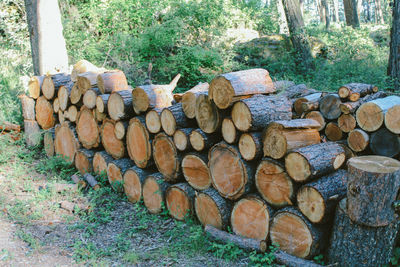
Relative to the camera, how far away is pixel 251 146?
306 centimetres

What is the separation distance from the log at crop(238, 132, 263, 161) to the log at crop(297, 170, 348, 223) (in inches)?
19.7

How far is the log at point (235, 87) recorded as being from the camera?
124 inches

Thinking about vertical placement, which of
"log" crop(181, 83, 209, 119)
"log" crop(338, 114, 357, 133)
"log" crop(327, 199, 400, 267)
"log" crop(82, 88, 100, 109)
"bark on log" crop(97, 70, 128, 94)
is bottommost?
"log" crop(327, 199, 400, 267)

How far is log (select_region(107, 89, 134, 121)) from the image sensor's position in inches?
167

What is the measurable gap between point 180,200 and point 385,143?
7.72ft

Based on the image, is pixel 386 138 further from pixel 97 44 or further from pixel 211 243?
pixel 97 44

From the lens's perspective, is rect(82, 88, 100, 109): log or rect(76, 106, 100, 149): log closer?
rect(82, 88, 100, 109): log

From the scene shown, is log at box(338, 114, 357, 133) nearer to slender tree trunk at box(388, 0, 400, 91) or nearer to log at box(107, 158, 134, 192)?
log at box(107, 158, 134, 192)

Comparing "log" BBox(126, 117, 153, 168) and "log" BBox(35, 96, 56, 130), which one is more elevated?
"log" BBox(35, 96, 56, 130)

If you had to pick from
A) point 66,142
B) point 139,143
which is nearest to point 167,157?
point 139,143

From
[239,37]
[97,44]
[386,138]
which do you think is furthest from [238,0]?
[386,138]

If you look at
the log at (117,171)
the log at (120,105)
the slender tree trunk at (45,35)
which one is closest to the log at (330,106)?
the log at (120,105)

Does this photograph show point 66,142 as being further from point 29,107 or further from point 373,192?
point 373,192

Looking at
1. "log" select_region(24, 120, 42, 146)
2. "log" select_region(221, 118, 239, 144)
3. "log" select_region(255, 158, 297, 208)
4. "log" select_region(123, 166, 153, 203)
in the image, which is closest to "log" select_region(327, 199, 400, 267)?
"log" select_region(255, 158, 297, 208)
